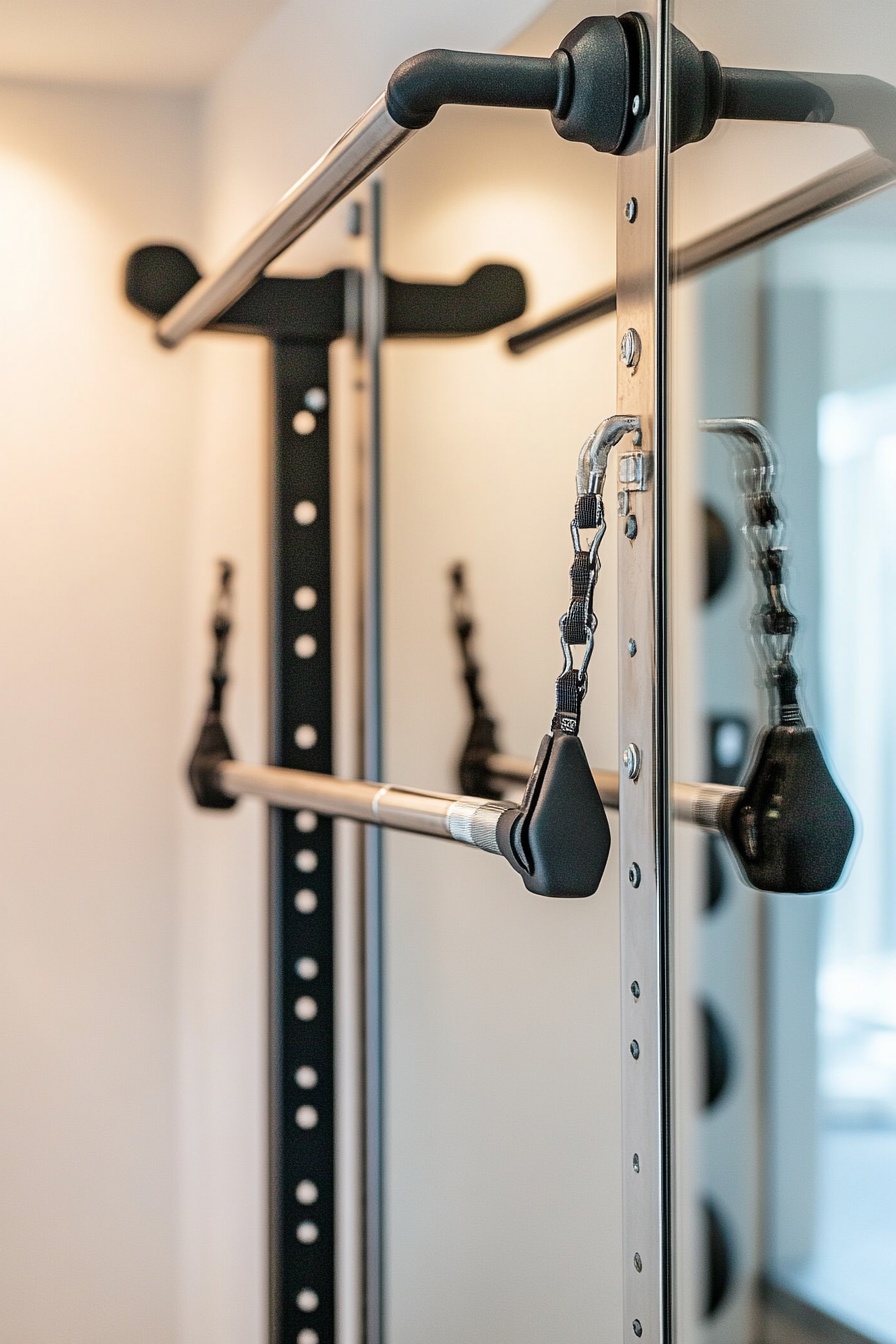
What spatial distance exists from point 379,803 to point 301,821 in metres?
0.35

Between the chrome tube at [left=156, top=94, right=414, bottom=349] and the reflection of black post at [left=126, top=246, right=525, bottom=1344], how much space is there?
51 millimetres

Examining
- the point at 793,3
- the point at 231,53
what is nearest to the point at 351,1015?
the point at 793,3

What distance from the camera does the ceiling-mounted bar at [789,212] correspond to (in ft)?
1.82

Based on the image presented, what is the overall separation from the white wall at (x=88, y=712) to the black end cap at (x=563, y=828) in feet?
4.03

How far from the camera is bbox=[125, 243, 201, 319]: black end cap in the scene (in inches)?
51.4

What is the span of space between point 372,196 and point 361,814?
0.64m

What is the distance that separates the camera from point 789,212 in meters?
0.61

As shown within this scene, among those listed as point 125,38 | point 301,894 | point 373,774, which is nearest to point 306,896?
point 301,894

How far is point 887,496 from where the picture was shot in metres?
0.53

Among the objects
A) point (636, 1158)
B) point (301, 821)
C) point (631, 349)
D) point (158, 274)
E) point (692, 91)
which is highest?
point (158, 274)

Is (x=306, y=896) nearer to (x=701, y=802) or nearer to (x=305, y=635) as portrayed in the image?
(x=305, y=635)

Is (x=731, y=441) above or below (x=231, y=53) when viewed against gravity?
below

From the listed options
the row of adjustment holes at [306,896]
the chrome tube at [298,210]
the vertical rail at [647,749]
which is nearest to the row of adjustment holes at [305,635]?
the row of adjustment holes at [306,896]

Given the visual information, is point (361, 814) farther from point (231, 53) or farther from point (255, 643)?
point (231, 53)
